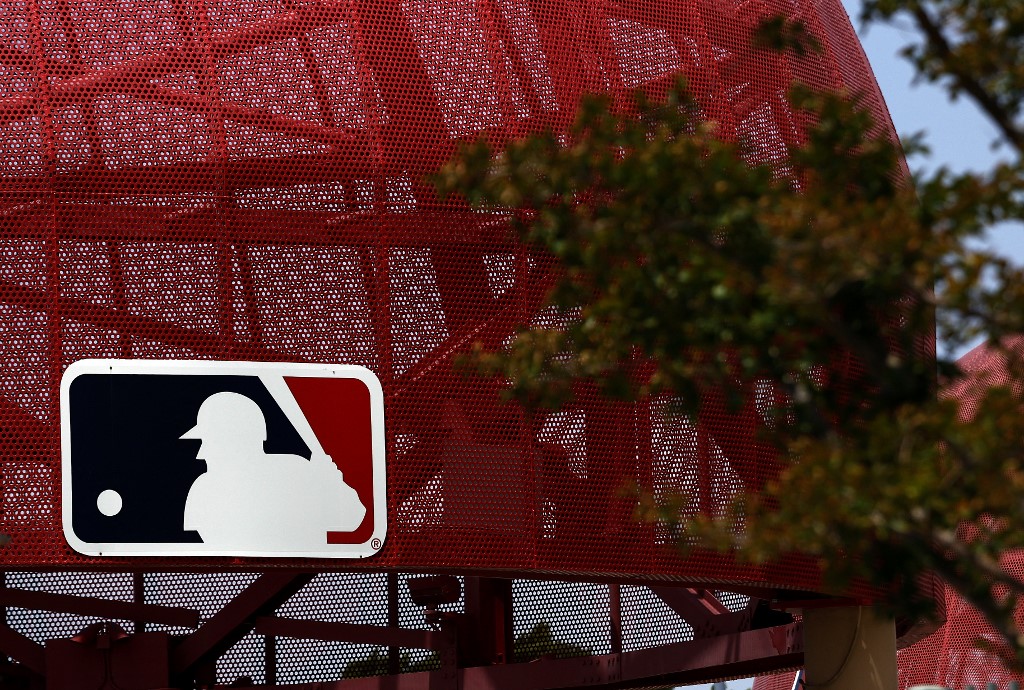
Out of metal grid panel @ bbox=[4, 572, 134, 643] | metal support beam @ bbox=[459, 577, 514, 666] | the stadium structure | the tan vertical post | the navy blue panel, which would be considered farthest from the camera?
metal grid panel @ bbox=[4, 572, 134, 643]

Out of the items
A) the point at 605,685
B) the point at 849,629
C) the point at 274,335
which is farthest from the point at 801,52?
the point at 605,685

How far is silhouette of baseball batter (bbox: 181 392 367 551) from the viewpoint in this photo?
40.7 feet

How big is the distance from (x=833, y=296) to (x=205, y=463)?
23.2ft

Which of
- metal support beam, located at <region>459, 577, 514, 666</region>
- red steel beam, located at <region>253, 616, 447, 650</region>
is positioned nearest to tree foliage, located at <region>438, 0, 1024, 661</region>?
red steel beam, located at <region>253, 616, 447, 650</region>

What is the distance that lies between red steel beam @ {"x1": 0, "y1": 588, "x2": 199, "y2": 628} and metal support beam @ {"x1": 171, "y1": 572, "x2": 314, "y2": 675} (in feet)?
2.61

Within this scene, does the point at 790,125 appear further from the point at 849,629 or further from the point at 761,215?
the point at 761,215

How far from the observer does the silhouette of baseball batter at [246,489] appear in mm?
12391

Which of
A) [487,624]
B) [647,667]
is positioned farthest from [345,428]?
[487,624]

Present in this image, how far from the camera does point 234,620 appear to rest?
17109 mm

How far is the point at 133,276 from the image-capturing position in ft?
41.7

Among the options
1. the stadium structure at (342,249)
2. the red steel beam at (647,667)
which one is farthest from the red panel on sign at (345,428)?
the red steel beam at (647,667)

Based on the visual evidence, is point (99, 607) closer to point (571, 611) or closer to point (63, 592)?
point (63, 592)

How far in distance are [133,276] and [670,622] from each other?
9.08 m

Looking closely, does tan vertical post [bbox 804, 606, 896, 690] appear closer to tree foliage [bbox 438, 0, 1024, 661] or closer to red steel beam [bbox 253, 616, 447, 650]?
red steel beam [bbox 253, 616, 447, 650]
